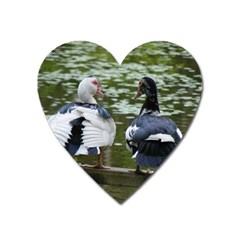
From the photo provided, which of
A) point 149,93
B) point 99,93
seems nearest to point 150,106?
point 149,93

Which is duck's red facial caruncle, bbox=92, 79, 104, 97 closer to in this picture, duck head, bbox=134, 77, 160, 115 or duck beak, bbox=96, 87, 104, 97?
duck beak, bbox=96, 87, 104, 97

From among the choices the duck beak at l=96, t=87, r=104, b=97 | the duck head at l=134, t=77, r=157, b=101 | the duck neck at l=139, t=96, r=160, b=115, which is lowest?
the duck neck at l=139, t=96, r=160, b=115

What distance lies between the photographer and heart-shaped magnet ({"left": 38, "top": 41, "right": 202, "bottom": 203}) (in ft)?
14.4

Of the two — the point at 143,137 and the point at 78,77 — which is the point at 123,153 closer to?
the point at 143,137

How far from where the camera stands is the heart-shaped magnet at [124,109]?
14.4 ft

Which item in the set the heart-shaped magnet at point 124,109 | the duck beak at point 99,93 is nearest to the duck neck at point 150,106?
the heart-shaped magnet at point 124,109

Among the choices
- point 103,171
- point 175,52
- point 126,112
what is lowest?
point 103,171

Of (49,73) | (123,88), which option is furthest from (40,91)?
(123,88)

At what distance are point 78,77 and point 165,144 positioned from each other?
1.68ft

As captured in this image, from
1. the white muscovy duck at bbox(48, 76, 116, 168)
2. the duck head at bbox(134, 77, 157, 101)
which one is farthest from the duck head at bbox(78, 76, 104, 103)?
the duck head at bbox(134, 77, 157, 101)

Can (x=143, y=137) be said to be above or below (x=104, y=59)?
below

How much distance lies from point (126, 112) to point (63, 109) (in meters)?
0.29

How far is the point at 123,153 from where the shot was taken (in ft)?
14.5

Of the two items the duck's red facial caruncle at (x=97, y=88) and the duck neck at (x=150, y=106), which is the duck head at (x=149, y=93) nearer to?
the duck neck at (x=150, y=106)
